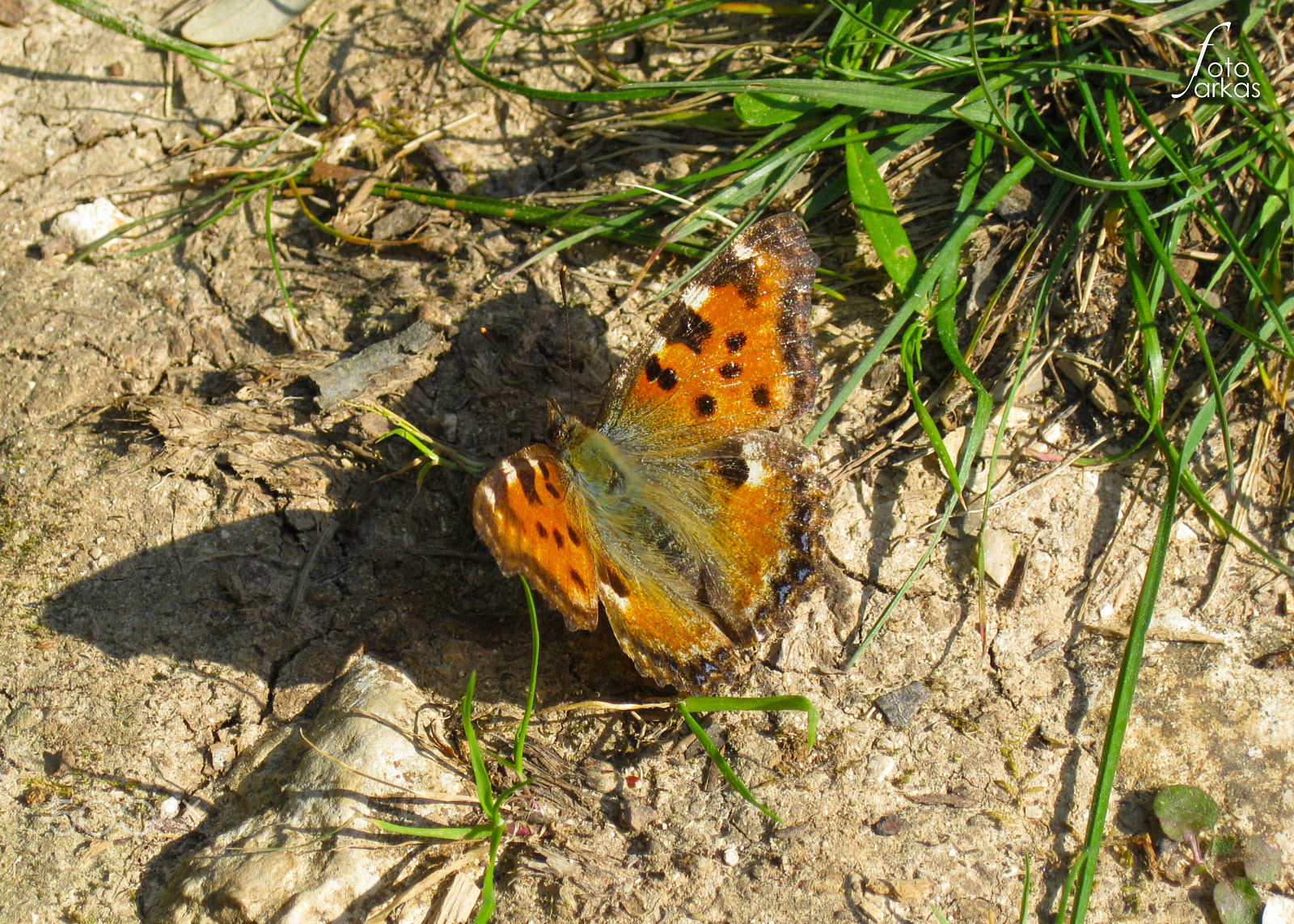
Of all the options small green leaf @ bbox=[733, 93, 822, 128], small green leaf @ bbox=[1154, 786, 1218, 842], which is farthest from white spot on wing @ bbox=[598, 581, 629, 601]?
small green leaf @ bbox=[733, 93, 822, 128]

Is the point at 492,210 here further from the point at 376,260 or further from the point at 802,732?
the point at 802,732

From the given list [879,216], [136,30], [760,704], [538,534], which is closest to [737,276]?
[879,216]

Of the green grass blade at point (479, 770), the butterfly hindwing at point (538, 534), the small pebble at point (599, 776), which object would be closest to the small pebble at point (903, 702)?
the small pebble at point (599, 776)

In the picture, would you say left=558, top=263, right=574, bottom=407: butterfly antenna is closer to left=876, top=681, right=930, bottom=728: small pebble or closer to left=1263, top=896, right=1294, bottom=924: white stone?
left=876, top=681, right=930, bottom=728: small pebble

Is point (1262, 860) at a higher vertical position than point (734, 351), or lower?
lower

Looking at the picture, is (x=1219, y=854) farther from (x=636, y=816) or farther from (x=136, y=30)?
(x=136, y=30)
